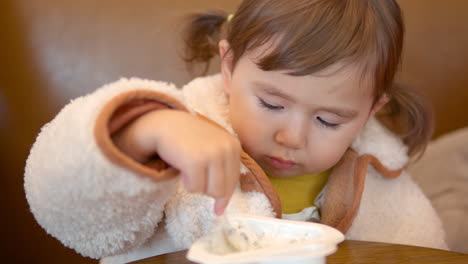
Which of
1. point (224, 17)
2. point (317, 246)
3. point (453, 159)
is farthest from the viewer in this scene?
point (453, 159)

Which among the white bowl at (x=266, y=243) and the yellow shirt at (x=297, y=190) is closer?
the white bowl at (x=266, y=243)

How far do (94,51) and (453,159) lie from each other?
2.56ft

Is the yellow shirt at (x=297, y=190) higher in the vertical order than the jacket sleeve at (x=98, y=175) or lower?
lower

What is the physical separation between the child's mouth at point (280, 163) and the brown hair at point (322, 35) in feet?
0.44

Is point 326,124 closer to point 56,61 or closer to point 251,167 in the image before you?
point 251,167

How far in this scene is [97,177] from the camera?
1.60 ft

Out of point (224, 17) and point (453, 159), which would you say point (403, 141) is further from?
point (224, 17)

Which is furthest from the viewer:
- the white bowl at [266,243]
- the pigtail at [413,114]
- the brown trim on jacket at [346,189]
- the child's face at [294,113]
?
the pigtail at [413,114]

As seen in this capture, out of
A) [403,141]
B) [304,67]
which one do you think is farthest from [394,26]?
[403,141]

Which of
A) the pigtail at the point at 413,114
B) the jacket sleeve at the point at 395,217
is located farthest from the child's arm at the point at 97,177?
the pigtail at the point at 413,114

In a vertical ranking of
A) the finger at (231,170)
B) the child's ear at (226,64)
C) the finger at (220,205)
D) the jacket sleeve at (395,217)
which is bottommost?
the jacket sleeve at (395,217)

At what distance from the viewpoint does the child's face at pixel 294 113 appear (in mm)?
686

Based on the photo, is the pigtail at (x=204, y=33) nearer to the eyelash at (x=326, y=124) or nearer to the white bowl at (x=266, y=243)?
the eyelash at (x=326, y=124)

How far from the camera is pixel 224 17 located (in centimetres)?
94
